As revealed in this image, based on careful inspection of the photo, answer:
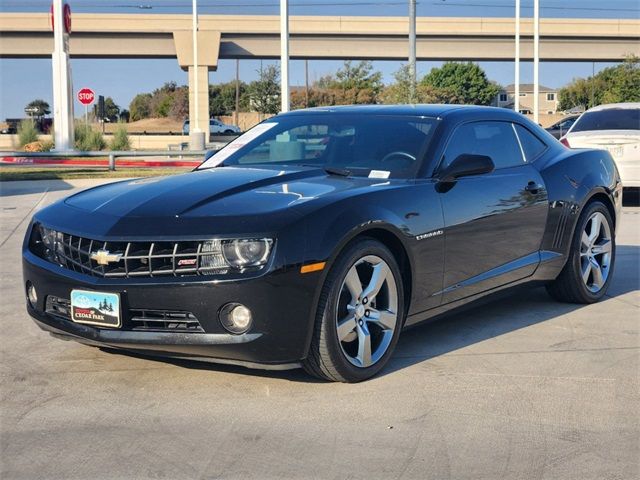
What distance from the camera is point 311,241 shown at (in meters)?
4.29

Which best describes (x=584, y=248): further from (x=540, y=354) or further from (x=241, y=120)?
(x=241, y=120)

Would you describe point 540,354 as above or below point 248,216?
below

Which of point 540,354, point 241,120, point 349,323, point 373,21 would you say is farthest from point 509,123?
point 241,120

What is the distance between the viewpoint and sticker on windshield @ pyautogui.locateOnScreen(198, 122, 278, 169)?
604cm

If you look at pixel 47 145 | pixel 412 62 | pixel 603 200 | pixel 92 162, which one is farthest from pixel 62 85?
pixel 603 200

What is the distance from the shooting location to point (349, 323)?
15.0ft

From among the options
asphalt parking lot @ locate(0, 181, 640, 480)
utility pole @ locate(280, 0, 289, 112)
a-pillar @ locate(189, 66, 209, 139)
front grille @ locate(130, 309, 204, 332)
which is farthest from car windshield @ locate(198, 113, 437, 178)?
a-pillar @ locate(189, 66, 209, 139)

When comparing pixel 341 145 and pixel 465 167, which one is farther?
pixel 341 145

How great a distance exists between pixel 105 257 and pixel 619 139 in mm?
10177

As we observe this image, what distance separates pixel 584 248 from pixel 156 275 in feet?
12.0

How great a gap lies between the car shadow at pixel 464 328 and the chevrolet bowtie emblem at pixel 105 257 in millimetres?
894

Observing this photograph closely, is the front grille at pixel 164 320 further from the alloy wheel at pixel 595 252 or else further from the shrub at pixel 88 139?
the shrub at pixel 88 139

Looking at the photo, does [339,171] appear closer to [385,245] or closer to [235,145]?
[385,245]

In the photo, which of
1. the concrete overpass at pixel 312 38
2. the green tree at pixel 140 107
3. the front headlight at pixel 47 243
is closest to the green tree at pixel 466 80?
the concrete overpass at pixel 312 38
